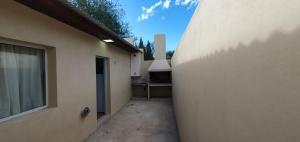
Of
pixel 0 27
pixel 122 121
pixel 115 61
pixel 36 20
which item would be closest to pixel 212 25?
pixel 0 27

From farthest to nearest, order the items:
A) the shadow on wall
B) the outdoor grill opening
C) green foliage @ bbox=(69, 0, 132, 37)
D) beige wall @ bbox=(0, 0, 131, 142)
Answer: green foliage @ bbox=(69, 0, 132, 37) < the outdoor grill opening < beige wall @ bbox=(0, 0, 131, 142) < the shadow on wall

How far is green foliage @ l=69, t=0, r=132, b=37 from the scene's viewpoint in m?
12.9

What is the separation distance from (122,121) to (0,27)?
3943 mm

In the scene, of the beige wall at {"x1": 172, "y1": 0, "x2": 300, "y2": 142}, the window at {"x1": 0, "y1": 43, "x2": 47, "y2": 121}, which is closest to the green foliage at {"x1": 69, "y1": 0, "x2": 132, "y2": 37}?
the window at {"x1": 0, "y1": 43, "x2": 47, "y2": 121}

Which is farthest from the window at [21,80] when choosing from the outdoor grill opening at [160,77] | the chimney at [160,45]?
the chimney at [160,45]

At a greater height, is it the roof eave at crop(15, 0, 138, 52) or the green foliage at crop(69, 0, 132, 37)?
the green foliage at crop(69, 0, 132, 37)

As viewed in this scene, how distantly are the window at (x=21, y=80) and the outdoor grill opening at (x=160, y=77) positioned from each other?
7.47 m

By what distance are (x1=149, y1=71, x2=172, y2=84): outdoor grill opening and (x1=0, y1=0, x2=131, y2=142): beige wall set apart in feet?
17.7

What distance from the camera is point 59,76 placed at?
3096mm

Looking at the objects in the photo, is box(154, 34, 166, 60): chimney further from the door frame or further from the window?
the window

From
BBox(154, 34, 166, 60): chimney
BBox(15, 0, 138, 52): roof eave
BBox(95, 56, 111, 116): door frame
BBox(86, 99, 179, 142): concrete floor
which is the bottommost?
BBox(86, 99, 179, 142): concrete floor

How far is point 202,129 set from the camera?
158 cm

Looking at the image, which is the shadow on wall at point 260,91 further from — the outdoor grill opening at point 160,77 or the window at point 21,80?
the outdoor grill opening at point 160,77

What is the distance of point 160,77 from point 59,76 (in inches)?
293
